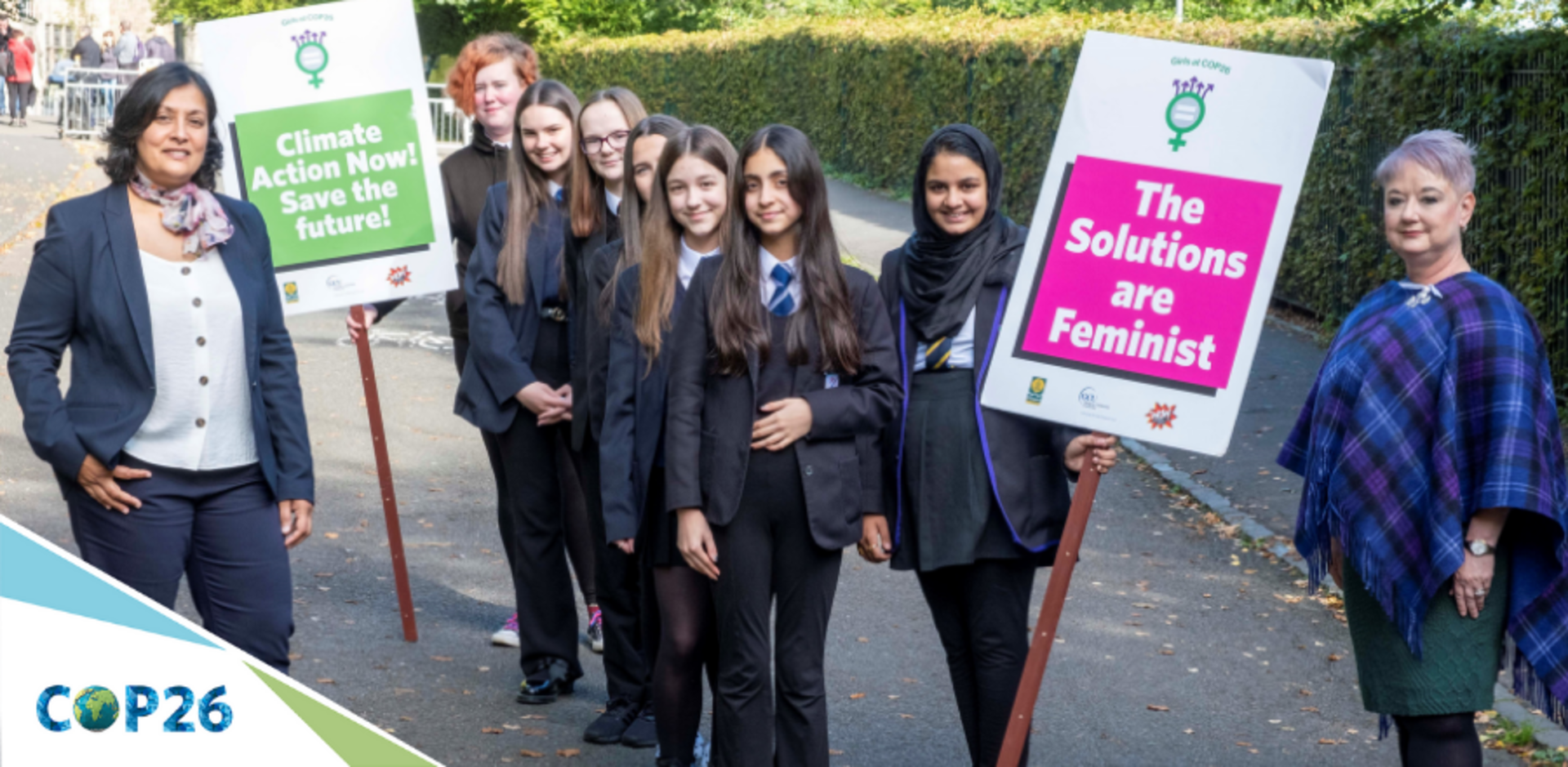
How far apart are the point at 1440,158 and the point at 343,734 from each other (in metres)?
2.71

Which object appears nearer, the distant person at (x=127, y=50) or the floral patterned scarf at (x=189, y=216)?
the floral patterned scarf at (x=189, y=216)

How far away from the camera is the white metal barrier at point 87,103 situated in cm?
3209

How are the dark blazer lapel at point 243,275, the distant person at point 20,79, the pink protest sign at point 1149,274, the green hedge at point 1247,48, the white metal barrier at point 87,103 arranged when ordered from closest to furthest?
the pink protest sign at point 1149,274 → the dark blazer lapel at point 243,275 → the green hedge at point 1247,48 → the white metal barrier at point 87,103 → the distant person at point 20,79

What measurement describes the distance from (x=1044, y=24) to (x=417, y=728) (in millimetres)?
18377

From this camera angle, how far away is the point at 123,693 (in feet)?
8.54

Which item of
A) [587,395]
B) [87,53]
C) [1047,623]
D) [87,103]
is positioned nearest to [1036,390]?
[1047,623]

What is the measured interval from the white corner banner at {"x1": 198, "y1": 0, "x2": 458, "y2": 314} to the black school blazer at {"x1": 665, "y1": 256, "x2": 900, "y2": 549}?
2.24m

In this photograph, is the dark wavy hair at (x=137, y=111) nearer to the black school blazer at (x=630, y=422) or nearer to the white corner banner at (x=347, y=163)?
the black school blazer at (x=630, y=422)

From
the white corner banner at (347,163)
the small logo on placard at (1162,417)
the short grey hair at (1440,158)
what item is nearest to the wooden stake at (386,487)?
the white corner banner at (347,163)

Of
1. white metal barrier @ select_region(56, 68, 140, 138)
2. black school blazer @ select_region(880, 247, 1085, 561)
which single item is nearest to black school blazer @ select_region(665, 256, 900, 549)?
black school blazer @ select_region(880, 247, 1085, 561)

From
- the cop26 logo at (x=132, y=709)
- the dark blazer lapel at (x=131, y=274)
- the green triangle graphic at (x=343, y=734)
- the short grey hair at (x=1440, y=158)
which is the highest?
the short grey hair at (x=1440, y=158)

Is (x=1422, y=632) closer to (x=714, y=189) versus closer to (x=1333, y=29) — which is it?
(x=714, y=189)

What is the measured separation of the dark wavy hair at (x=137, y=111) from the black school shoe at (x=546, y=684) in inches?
88.7

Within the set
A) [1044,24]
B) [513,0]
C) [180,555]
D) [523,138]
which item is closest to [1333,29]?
[1044,24]
